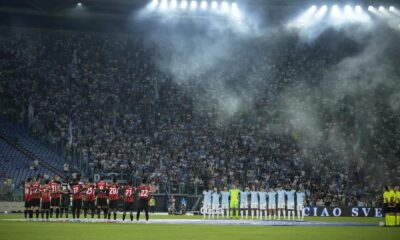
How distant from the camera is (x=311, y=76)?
5909 cm

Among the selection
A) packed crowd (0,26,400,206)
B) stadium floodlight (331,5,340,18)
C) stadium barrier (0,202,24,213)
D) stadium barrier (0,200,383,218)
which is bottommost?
stadium barrier (0,200,383,218)

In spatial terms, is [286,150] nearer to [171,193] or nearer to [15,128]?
[171,193]

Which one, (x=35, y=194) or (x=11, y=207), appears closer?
(x=35, y=194)

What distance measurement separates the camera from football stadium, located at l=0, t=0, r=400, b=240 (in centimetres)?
4753

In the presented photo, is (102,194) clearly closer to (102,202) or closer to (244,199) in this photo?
(102,202)

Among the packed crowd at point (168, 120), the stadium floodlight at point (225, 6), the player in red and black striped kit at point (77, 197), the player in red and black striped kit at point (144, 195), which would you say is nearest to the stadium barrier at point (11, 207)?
the packed crowd at point (168, 120)

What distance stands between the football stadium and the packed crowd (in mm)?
124

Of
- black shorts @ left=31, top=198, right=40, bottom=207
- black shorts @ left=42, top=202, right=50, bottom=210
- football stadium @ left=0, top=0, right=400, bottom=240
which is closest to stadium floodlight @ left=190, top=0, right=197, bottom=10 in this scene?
football stadium @ left=0, top=0, right=400, bottom=240

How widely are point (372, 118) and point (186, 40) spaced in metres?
19.8

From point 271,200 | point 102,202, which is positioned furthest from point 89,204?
point 271,200

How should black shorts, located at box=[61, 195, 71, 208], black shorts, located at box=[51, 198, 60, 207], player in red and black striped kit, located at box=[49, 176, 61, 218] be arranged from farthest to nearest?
1. black shorts, located at box=[61, 195, 71, 208]
2. black shorts, located at box=[51, 198, 60, 207]
3. player in red and black striped kit, located at box=[49, 176, 61, 218]

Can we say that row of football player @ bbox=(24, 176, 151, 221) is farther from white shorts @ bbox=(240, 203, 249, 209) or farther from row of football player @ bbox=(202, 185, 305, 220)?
white shorts @ bbox=(240, 203, 249, 209)

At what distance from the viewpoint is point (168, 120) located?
54.1m

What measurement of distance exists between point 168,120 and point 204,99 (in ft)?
16.1
